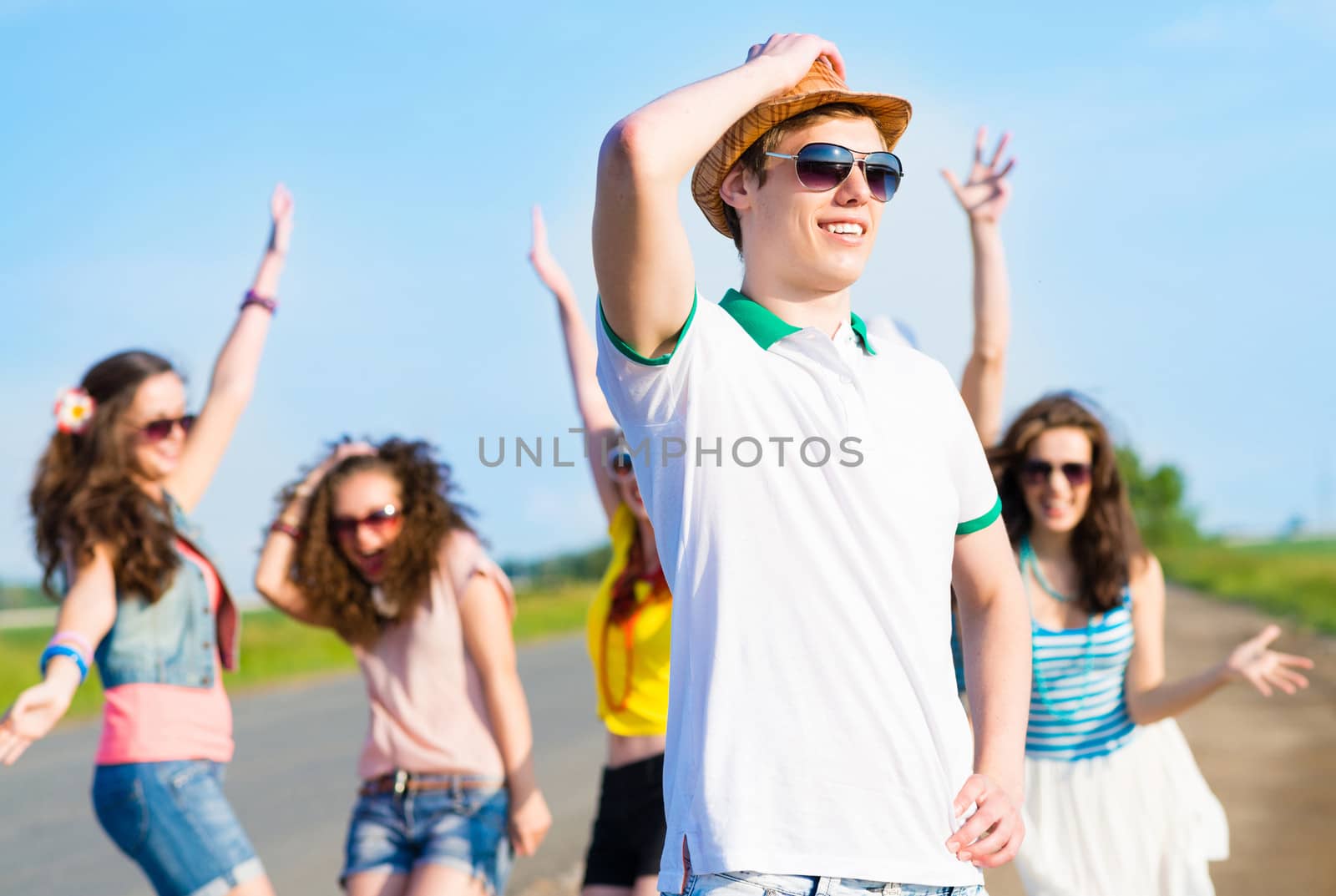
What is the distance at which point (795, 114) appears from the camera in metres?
2.34

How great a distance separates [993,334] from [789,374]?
7.68 feet

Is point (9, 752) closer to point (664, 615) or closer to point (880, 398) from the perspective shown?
point (664, 615)

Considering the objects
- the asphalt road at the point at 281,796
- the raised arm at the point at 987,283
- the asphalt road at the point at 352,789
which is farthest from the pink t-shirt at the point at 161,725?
the asphalt road at the point at 281,796

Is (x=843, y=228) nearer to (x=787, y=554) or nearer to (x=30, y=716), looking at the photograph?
(x=787, y=554)

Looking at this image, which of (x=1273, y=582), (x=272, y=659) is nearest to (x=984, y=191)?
(x=272, y=659)

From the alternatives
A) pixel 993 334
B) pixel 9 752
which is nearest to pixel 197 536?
pixel 9 752

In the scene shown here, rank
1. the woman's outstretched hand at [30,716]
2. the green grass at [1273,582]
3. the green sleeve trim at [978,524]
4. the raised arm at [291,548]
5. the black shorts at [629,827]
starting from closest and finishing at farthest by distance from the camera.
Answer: the green sleeve trim at [978,524], the woman's outstretched hand at [30,716], the black shorts at [629,827], the raised arm at [291,548], the green grass at [1273,582]

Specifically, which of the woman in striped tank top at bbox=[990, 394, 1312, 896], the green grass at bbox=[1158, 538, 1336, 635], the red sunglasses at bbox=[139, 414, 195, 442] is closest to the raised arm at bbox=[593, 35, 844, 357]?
the woman in striped tank top at bbox=[990, 394, 1312, 896]

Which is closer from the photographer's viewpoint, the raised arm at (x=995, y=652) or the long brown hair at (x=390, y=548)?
the raised arm at (x=995, y=652)

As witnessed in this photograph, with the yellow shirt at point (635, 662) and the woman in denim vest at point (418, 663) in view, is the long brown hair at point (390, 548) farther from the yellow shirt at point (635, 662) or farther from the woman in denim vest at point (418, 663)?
the yellow shirt at point (635, 662)

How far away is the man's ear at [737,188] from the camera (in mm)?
2393

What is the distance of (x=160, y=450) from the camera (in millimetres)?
4605

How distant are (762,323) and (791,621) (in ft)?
1.53

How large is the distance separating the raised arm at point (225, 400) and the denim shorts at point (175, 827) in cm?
87
